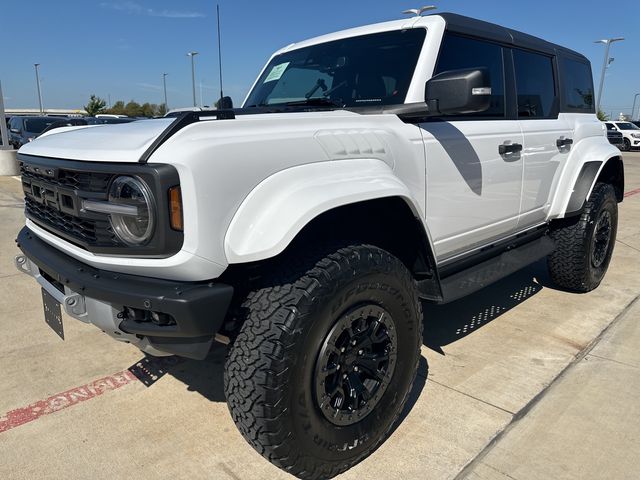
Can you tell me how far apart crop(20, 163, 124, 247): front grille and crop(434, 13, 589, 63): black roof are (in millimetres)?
2097

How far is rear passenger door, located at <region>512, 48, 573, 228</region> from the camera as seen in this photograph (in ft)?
11.5

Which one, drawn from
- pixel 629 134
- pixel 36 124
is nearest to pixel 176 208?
pixel 36 124

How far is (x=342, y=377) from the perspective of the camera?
6.98ft

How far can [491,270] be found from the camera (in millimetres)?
3217

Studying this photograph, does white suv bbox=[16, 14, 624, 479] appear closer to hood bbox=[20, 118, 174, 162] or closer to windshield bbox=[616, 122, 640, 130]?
hood bbox=[20, 118, 174, 162]

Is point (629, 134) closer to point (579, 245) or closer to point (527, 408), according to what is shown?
point (579, 245)

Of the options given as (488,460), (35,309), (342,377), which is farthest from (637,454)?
(35,309)

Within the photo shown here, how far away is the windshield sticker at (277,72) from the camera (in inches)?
137

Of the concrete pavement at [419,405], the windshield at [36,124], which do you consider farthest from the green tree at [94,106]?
the concrete pavement at [419,405]

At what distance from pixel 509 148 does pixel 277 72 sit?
5.45 feet

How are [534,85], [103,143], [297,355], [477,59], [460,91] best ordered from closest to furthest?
[297,355], [103,143], [460,91], [477,59], [534,85]

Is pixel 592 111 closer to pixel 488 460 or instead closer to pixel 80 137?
pixel 488 460

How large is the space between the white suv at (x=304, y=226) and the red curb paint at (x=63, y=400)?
1.97 ft

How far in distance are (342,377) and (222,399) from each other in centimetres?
95
